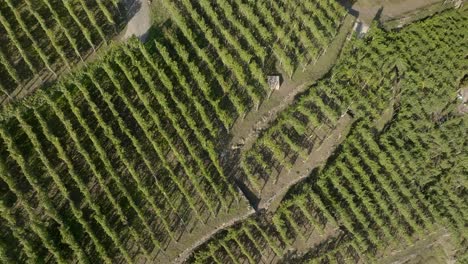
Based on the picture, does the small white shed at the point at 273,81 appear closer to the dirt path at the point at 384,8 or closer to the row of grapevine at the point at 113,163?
the row of grapevine at the point at 113,163

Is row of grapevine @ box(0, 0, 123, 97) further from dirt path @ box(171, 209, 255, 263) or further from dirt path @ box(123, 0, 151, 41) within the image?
dirt path @ box(171, 209, 255, 263)

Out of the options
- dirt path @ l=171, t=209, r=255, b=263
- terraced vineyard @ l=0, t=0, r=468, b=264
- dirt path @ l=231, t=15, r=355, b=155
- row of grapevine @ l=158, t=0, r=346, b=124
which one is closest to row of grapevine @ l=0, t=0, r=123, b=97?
terraced vineyard @ l=0, t=0, r=468, b=264

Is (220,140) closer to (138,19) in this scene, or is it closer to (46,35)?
(138,19)

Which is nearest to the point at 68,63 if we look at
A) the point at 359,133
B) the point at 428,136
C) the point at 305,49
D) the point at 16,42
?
the point at 16,42

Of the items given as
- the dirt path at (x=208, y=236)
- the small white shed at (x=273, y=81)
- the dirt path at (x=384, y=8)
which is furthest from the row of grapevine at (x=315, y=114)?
the dirt path at (x=384, y=8)

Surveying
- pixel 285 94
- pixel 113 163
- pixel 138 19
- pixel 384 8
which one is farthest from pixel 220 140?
pixel 384 8

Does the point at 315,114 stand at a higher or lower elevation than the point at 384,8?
lower
